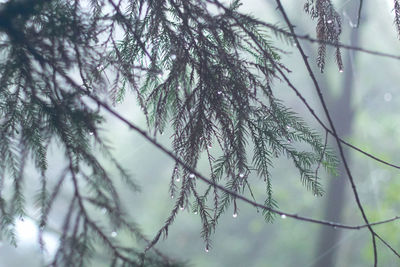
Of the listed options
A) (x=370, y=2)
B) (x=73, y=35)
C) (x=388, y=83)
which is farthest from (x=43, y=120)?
(x=388, y=83)

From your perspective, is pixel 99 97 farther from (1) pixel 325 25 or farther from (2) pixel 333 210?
(2) pixel 333 210

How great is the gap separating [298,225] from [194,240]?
3.64 ft

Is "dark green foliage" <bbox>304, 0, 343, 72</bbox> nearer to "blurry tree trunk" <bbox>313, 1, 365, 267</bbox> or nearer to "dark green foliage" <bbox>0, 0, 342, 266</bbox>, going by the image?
"dark green foliage" <bbox>0, 0, 342, 266</bbox>

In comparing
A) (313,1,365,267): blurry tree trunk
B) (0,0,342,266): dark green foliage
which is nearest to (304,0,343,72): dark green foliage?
(0,0,342,266): dark green foliage

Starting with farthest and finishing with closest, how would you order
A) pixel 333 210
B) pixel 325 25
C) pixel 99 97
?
pixel 333 210
pixel 325 25
pixel 99 97

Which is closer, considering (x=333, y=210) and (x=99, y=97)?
(x=99, y=97)

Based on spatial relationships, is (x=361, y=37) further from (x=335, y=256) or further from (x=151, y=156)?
(x=151, y=156)

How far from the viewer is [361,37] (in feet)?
13.6

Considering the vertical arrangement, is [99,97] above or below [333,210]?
below

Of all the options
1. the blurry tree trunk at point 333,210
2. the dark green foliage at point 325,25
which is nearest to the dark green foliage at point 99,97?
the dark green foliage at point 325,25

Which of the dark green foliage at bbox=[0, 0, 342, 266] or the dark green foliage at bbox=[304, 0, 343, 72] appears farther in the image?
the dark green foliage at bbox=[304, 0, 343, 72]

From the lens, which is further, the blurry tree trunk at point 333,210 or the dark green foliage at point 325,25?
the blurry tree trunk at point 333,210

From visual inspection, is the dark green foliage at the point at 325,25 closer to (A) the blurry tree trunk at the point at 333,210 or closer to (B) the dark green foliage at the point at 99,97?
(B) the dark green foliage at the point at 99,97

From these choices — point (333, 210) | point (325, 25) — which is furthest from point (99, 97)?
point (333, 210)
